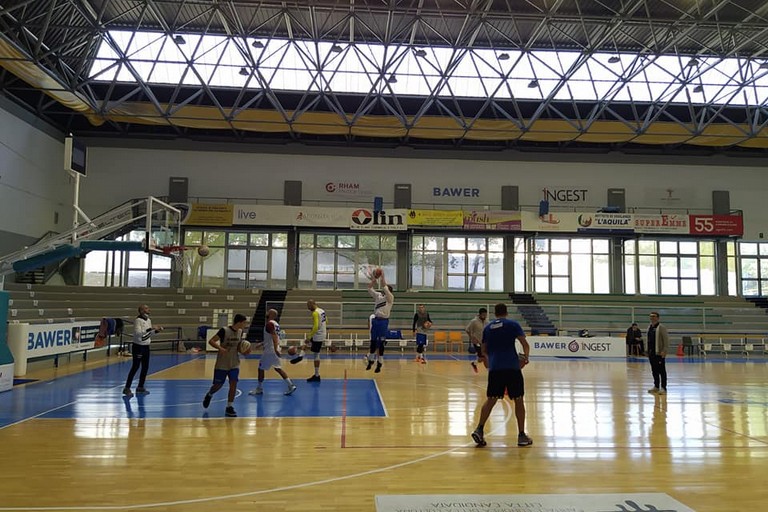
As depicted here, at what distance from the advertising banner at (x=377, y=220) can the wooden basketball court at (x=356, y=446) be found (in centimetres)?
1644

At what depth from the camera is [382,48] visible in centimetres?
2505

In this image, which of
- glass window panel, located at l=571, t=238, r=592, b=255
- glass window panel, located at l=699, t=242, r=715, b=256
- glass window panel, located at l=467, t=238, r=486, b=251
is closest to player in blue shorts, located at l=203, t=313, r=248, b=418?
glass window panel, located at l=467, t=238, r=486, b=251

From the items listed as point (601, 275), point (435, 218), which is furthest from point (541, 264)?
point (435, 218)

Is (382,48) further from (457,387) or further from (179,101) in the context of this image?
(457,387)

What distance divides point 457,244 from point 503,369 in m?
24.3

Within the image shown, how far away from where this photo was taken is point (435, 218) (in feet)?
94.2

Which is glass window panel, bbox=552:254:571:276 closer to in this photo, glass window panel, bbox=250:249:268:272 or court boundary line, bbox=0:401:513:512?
glass window panel, bbox=250:249:268:272

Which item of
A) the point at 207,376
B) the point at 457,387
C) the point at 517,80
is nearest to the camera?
the point at 457,387

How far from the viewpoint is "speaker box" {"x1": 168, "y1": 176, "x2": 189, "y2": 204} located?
29.1 meters

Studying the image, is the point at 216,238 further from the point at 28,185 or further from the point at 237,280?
the point at 28,185

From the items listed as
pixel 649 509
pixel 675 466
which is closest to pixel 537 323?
pixel 675 466

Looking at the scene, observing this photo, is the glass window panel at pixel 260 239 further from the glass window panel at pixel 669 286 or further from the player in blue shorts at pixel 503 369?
the player in blue shorts at pixel 503 369

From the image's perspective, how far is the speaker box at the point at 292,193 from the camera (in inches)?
1177

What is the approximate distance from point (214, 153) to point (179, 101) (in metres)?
3.53
